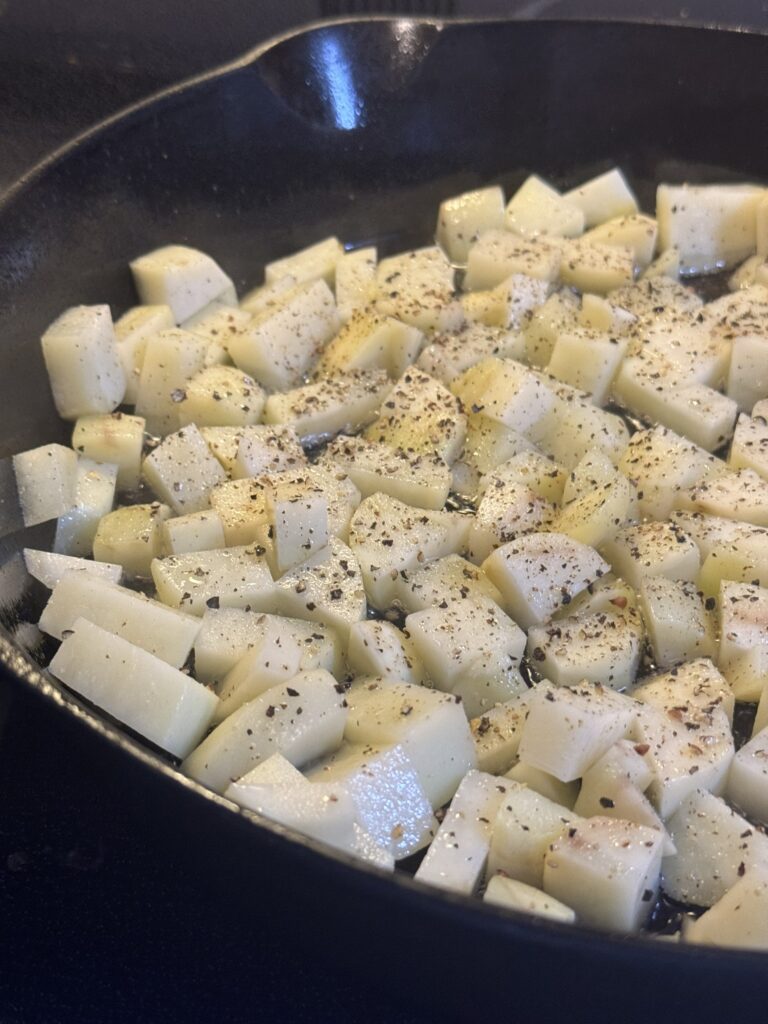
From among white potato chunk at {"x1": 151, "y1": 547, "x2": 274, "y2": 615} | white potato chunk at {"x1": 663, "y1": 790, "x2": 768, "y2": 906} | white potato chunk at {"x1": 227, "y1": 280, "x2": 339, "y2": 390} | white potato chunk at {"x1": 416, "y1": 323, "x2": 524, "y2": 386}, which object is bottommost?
white potato chunk at {"x1": 663, "y1": 790, "x2": 768, "y2": 906}

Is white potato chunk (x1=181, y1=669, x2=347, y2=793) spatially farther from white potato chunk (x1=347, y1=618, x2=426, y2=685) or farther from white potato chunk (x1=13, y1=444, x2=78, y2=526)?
white potato chunk (x1=13, y1=444, x2=78, y2=526)

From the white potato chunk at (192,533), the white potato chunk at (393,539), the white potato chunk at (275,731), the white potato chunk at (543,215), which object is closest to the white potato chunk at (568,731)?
the white potato chunk at (275,731)

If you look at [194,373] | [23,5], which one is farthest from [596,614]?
[23,5]

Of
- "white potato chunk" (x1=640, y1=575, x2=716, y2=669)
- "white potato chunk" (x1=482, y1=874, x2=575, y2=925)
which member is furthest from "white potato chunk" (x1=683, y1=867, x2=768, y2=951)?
"white potato chunk" (x1=640, y1=575, x2=716, y2=669)

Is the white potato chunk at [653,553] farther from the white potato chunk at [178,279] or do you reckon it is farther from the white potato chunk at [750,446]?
the white potato chunk at [178,279]

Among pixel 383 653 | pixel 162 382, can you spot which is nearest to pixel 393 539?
pixel 383 653

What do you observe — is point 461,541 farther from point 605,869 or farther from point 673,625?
point 605,869

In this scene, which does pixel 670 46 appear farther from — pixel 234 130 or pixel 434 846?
pixel 434 846
